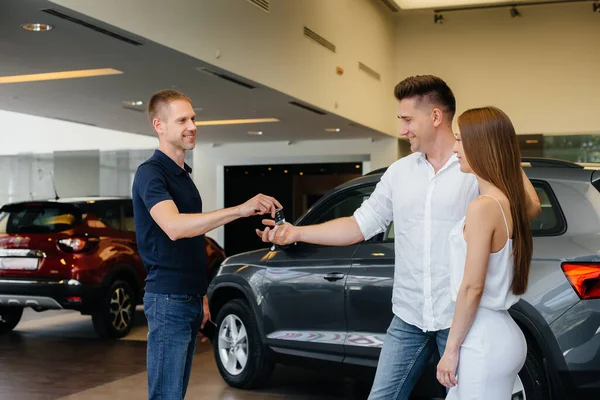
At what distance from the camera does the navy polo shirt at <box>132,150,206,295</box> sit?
132 inches

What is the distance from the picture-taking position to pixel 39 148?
1862cm

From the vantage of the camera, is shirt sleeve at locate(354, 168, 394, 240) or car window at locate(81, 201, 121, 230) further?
car window at locate(81, 201, 121, 230)

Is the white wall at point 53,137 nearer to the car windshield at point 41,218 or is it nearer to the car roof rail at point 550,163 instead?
the car windshield at point 41,218

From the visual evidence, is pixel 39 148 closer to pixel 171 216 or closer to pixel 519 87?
pixel 519 87

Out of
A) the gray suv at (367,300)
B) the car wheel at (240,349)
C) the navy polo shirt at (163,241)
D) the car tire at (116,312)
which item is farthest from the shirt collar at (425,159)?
the car tire at (116,312)

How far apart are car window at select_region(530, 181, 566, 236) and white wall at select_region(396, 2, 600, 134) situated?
453 inches

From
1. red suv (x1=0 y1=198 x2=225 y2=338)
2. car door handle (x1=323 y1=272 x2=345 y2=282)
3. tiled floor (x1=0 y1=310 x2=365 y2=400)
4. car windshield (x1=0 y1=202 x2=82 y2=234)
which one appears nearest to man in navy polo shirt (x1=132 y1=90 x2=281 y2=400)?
car door handle (x1=323 y1=272 x2=345 y2=282)

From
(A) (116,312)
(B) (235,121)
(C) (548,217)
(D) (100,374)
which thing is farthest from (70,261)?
(C) (548,217)

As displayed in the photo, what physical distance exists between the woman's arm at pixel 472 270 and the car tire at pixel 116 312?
269 inches

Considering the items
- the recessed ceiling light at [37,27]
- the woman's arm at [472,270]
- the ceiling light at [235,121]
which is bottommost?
the woman's arm at [472,270]

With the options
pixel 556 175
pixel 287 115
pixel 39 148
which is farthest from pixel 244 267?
pixel 39 148

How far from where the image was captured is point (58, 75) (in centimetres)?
935

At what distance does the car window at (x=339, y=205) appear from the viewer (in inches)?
229

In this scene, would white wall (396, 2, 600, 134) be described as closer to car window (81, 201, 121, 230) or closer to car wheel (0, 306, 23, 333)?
car window (81, 201, 121, 230)
